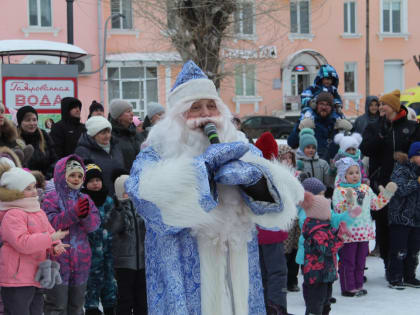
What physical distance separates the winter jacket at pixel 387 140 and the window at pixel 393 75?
72.2 feet

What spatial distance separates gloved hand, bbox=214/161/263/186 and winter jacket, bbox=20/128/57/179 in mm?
3368

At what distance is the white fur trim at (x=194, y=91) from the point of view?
3.11m

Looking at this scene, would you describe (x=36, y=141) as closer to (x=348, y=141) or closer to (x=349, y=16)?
(x=348, y=141)

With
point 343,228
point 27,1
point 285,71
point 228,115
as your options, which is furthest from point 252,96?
point 228,115

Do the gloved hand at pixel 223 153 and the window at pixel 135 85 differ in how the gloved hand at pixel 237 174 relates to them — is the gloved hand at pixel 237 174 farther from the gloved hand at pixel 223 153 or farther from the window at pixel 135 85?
the window at pixel 135 85

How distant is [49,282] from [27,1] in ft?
62.4

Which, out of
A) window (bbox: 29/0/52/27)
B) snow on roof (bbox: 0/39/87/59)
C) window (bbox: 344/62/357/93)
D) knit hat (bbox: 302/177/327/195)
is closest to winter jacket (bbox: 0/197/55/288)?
knit hat (bbox: 302/177/327/195)

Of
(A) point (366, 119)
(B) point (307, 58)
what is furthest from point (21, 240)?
(B) point (307, 58)

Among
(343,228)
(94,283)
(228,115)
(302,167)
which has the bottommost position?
(94,283)

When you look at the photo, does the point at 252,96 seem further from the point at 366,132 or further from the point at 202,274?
the point at 202,274

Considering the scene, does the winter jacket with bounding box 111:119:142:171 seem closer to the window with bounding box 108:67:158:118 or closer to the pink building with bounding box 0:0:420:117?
the pink building with bounding box 0:0:420:117

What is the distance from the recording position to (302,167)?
248 inches

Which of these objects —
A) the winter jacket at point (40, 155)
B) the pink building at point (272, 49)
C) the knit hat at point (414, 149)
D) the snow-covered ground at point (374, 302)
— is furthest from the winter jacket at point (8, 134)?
the pink building at point (272, 49)

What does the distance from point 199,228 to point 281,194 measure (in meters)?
0.42
